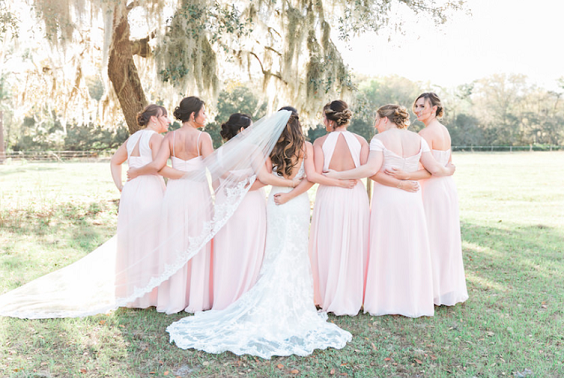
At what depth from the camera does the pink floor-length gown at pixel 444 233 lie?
15.2 ft

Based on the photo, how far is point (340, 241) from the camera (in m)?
4.38

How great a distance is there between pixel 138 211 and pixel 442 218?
9.93ft

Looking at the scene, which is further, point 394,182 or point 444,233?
point 444,233

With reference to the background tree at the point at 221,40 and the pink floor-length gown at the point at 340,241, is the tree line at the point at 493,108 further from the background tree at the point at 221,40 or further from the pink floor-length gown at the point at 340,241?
the pink floor-length gown at the point at 340,241

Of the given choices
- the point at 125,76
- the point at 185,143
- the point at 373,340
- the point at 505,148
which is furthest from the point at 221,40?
the point at 505,148

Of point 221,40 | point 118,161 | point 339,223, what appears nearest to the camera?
point 339,223

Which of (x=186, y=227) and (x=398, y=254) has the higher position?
(x=186, y=227)

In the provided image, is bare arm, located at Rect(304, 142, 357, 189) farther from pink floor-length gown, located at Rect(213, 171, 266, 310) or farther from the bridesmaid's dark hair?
pink floor-length gown, located at Rect(213, 171, 266, 310)

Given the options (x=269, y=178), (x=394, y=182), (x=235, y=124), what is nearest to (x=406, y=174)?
(x=394, y=182)

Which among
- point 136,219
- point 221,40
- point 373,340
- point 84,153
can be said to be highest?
point 221,40

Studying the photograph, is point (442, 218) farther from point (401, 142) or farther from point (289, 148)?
point (289, 148)

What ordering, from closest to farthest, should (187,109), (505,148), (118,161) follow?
(187,109) → (118,161) → (505,148)

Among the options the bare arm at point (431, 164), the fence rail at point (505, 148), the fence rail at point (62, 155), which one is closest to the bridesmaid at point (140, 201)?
the bare arm at point (431, 164)

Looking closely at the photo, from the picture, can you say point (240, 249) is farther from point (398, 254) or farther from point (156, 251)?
point (398, 254)
